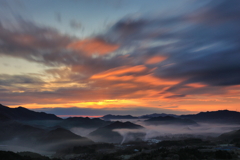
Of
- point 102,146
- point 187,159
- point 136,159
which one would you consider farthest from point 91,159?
point 102,146

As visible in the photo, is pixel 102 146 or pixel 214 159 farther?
pixel 102 146

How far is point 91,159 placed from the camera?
102062 mm

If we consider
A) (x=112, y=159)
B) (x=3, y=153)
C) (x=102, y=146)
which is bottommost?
(x=102, y=146)

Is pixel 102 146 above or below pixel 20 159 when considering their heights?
below

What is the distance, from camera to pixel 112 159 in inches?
3324

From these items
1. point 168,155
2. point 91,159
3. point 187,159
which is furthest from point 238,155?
point 91,159

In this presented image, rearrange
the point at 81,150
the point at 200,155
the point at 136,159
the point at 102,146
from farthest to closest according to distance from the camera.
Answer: the point at 102,146, the point at 81,150, the point at 136,159, the point at 200,155

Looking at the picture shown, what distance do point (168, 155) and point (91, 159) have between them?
167 feet

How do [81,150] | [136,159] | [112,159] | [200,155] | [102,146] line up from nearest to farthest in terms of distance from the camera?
[200,155], [136,159], [112,159], [81,150], [102,146]

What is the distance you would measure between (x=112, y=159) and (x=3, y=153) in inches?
1758

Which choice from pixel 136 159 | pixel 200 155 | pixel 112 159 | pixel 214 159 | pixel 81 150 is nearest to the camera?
pixel 214 159

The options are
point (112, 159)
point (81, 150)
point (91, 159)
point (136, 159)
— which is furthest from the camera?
point (81, 150)

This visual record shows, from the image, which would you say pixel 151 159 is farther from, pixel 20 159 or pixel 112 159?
pixel 20 159

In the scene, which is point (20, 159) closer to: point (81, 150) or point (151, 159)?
point (151, 159)
